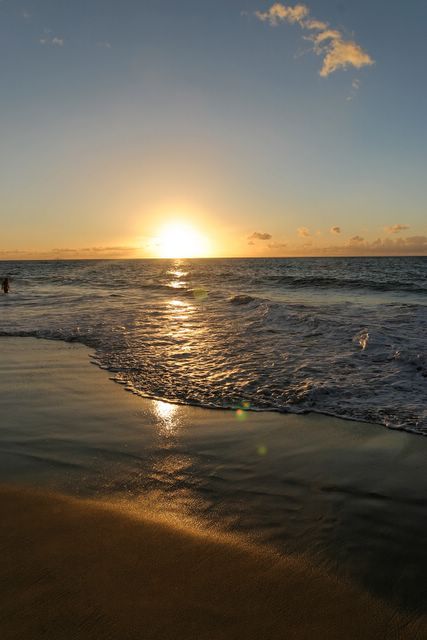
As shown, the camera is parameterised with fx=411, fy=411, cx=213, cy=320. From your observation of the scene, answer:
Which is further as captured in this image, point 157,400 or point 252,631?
point 157,400

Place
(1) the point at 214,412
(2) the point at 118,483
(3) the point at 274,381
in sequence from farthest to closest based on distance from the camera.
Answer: (3) the point at 274,381 < (1) the point at 214,412 < (2) the point at 118,483

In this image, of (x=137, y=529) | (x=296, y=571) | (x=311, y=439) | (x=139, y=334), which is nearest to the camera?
(x=296, y=571)

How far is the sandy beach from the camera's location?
6.99 ft

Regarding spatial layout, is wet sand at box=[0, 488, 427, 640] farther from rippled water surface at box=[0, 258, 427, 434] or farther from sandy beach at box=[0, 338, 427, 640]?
rippled water surface at box=[0, 258, 427, 434]

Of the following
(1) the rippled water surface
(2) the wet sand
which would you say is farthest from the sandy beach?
(1) the rippled water surface

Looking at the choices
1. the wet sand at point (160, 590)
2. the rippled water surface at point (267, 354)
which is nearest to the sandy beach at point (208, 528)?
the wet sand at point (160, 590)

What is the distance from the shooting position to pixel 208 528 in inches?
116

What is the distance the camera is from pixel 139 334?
11.3 metres

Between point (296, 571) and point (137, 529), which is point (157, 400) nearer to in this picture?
point (137, 529)

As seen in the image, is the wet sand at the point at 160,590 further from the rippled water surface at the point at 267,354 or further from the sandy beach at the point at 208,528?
the rippled water surface at the point at 267,354

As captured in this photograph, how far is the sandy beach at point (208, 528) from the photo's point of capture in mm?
2131

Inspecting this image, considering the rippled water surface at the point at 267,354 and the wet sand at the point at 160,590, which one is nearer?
the wet sand at the point at 160,590

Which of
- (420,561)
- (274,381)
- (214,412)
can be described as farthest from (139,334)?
(420,561)

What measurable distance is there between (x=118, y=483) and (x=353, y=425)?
2.91m
